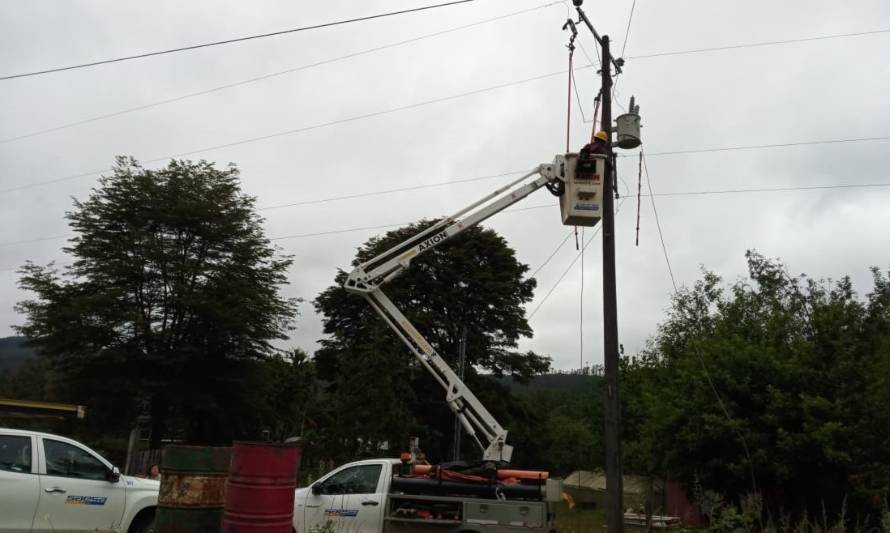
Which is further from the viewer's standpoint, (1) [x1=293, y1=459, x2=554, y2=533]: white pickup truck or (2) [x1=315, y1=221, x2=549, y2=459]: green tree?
(2) [x1=315, y1=221, x2=549, y2=459]: green tree

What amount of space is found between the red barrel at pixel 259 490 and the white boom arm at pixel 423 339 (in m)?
7.37

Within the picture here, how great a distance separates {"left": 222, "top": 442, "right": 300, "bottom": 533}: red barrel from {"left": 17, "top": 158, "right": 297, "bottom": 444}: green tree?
75.3ft

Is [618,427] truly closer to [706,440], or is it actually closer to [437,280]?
[706,440]

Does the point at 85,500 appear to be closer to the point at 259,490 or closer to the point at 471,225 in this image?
the point at 259,490

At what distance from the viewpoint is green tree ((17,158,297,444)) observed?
27.5m

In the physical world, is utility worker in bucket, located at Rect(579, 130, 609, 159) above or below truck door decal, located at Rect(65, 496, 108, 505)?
above

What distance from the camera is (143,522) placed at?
9508 millimetres

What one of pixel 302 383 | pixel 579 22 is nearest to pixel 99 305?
pixel 302 383

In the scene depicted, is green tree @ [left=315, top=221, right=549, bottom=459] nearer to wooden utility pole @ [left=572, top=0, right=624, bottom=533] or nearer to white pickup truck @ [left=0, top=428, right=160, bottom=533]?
wooden utility pole @ [left=572, top=0, right=624, bottom=533]

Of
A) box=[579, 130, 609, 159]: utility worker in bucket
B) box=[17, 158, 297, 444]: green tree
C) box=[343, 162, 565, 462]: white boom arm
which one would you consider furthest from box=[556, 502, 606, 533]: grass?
box=[17, 158, 297, 444]: green tree

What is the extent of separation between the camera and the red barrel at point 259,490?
5645mm

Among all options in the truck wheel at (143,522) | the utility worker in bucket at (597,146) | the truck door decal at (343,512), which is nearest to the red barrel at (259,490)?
the truck wheel at (143,522)

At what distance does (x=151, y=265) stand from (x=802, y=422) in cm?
2433

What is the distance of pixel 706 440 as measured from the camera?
1636 centimetres
